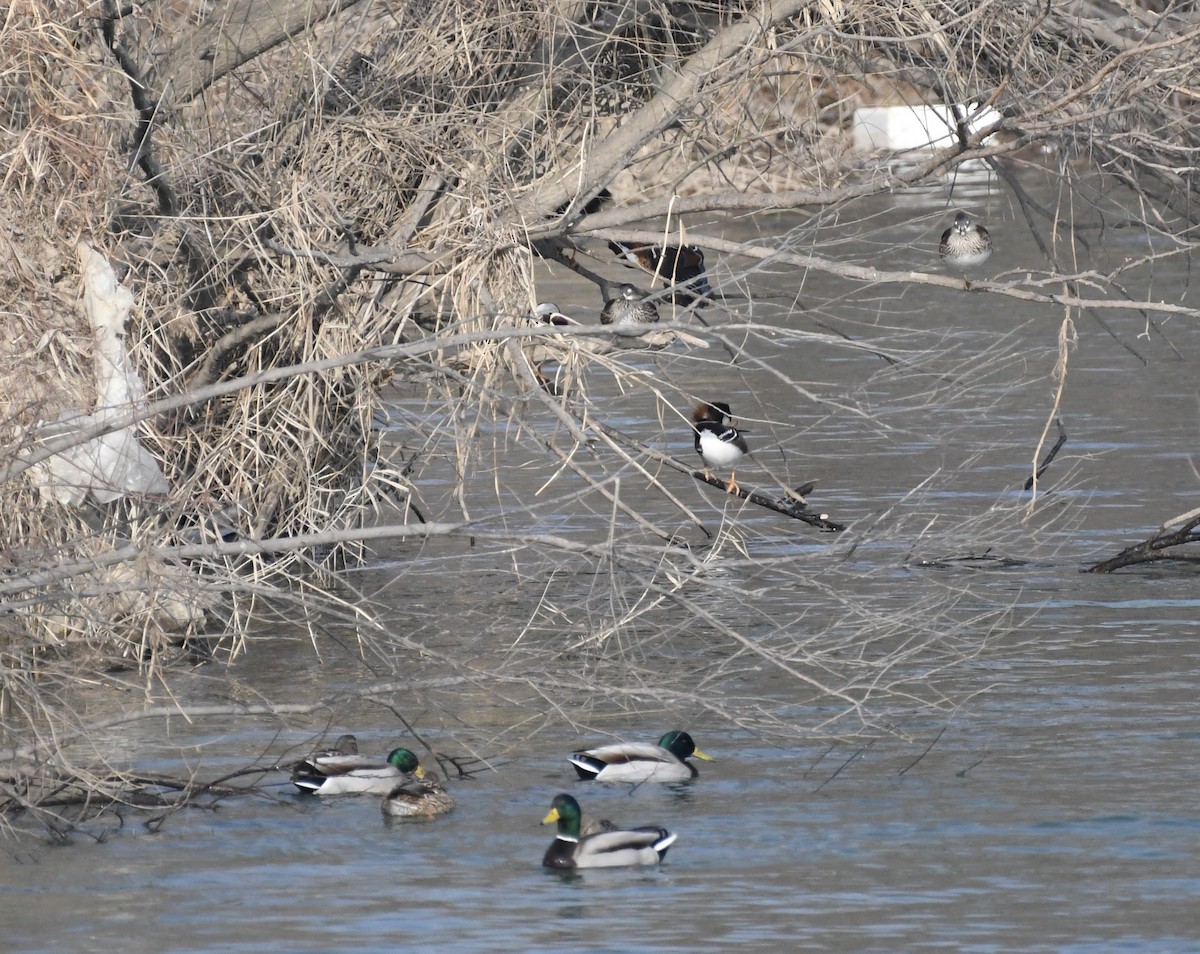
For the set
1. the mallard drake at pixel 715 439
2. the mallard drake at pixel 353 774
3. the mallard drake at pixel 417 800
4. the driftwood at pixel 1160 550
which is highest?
the mallard drake at pixel 715 439

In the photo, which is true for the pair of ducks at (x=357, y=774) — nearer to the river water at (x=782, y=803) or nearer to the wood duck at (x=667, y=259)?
the river water at (x=782, y=803)

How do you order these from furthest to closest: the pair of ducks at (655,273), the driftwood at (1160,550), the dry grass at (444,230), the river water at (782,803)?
1. the driftwood at (1160,550)
2. the pair of ducks at (655,273)
3. the dry grass at (444,230)
4. the river water at (782,803)

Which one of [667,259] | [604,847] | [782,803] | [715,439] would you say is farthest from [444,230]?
[715,439]

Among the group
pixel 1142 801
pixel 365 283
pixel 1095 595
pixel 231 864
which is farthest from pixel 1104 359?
pixel 231 864

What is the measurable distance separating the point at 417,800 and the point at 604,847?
99 cm

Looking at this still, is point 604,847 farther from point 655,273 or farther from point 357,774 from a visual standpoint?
point 655,273

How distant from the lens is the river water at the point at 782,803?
25.2 ft

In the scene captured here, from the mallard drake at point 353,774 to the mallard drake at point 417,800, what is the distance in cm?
25

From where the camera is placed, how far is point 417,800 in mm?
8867

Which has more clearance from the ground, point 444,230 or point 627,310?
point 444,230

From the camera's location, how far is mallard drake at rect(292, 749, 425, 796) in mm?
9234

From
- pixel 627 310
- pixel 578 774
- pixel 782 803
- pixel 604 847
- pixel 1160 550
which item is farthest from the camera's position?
pixel 1160 550

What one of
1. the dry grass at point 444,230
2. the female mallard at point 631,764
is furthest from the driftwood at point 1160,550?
the female mallard at point 631,764

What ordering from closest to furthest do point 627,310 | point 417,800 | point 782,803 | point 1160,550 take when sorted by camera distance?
point 417,800
point 782,803
point 627,310
point 1160,550
